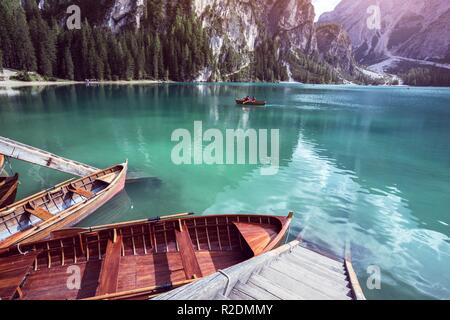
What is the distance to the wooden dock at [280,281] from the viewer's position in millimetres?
6027

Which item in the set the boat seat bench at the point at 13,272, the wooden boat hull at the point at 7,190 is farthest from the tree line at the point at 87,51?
the boat seat bench at the point at 13,272

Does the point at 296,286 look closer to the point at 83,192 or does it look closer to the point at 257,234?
the point at 257,234

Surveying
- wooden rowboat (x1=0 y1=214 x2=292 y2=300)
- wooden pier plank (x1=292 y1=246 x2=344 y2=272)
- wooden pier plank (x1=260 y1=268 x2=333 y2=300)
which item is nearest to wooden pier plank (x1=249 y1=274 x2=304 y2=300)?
wooden pier plank (x1=260 y1=268 x2=333 y2=300)

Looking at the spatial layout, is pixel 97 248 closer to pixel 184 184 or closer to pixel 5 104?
pixel 184 184

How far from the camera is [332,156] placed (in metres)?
31.1

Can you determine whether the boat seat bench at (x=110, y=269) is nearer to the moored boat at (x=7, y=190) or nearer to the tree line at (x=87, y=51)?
the moored boat at (x=7, y=190)

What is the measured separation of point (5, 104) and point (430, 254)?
→ 2906 inches

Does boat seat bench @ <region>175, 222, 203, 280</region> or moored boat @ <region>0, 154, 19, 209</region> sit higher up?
moored boat @ <region>0, 154, 19, 209</region>

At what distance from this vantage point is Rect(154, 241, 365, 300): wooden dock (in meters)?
6.03

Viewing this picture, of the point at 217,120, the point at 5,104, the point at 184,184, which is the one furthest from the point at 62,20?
the point at 184,184
